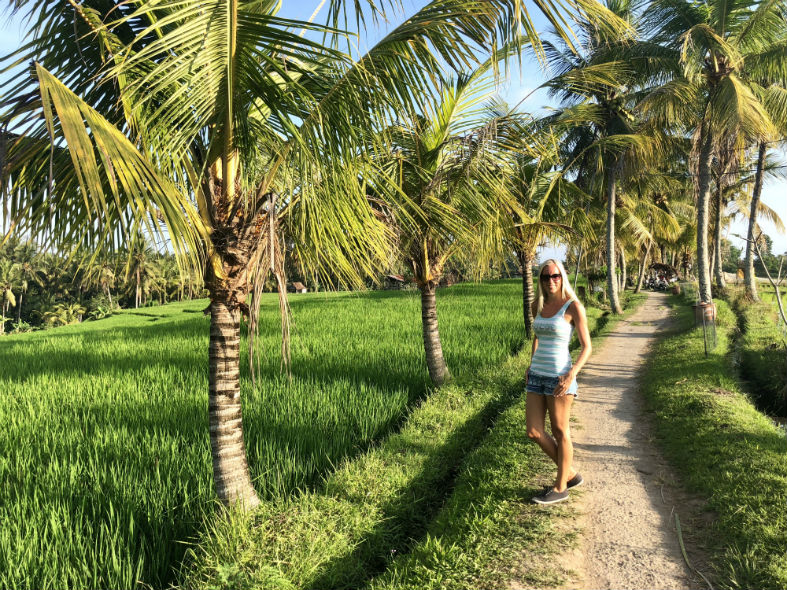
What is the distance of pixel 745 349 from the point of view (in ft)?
25.7

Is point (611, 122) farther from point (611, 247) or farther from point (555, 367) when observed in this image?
point (555, 367)

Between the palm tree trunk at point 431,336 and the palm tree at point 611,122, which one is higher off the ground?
the palm tree at point 611,122

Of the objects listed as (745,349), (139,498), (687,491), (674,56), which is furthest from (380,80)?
(674,56)

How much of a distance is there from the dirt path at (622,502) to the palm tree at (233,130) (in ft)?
7.02

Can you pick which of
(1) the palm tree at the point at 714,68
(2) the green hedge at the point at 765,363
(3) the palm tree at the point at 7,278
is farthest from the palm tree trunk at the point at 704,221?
(3) the palm tree at the point at 7,278

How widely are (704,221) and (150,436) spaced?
10474 mm

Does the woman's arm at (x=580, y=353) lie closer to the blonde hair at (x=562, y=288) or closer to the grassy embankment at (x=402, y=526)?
the blonde hair at (x=562, y=288)

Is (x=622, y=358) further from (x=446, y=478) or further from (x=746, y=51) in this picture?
(x=746, y=51)

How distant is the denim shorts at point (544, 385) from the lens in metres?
2.95

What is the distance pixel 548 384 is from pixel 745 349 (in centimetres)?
688

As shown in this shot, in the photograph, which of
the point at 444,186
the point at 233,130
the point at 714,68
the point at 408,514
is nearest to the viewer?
the point at 233,130

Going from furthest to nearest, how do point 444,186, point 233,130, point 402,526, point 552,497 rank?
point 444,186 < point 402,526 < point 552,497 < point 233,130

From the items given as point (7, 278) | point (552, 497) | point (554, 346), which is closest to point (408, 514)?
point (552, 497)

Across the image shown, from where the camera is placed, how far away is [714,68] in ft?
30.0
